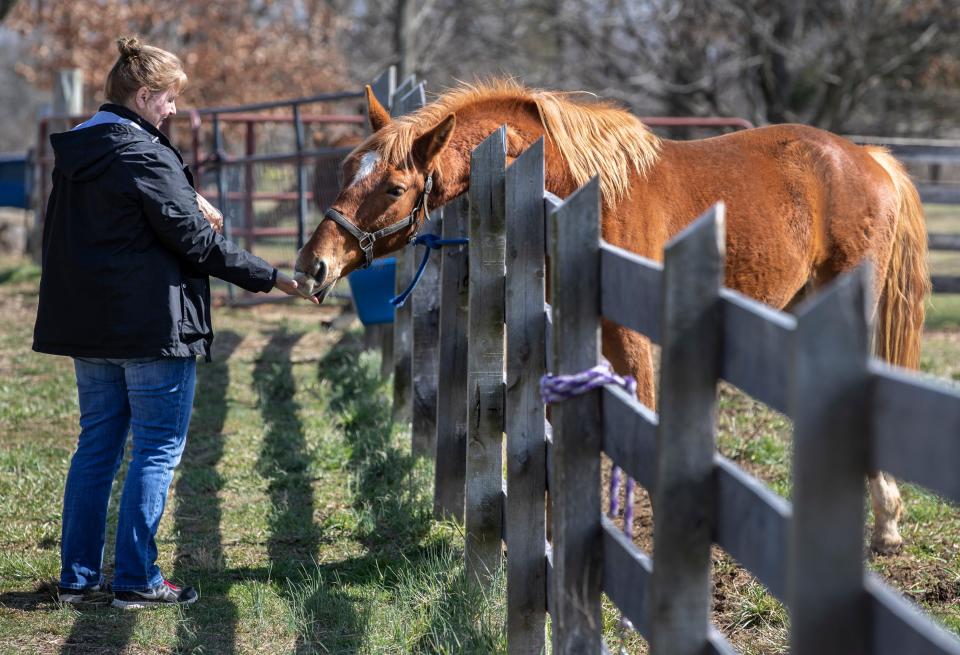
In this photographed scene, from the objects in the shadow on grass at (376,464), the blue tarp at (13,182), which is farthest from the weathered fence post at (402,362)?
the blue tarp at (13,182)

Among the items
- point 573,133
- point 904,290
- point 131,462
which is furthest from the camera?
point 904,290

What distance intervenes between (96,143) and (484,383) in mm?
1571

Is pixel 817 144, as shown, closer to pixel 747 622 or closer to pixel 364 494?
pixel 747 622

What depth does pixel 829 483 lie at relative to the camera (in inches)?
57.9

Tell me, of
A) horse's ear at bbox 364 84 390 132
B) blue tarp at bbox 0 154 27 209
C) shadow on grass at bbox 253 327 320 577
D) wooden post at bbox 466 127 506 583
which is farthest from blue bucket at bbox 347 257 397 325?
blue tarp at bbox 0 154 27 209

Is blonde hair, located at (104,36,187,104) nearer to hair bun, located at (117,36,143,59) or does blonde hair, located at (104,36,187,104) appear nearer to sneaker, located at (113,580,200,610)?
hair bun, located at (117,36,143,59)

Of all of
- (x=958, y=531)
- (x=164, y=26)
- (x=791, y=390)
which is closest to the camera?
(x=791, y=390)

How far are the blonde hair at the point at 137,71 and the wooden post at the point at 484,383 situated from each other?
1.10 metres

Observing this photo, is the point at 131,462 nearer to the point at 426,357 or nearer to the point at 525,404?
the point at 525,404

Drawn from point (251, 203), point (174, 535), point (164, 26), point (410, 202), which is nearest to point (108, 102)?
point (410, 202)

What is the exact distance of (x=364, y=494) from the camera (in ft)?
16.6

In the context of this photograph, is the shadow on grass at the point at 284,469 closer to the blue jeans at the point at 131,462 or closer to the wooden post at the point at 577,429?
the blue jeans at the point at 131,462

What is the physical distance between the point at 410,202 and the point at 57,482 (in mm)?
2486

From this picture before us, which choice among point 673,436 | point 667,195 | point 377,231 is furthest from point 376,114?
point 673,436
